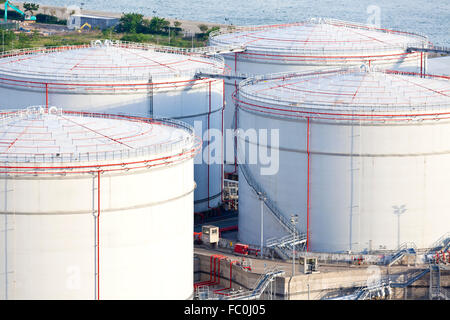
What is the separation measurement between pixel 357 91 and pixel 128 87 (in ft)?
45.1

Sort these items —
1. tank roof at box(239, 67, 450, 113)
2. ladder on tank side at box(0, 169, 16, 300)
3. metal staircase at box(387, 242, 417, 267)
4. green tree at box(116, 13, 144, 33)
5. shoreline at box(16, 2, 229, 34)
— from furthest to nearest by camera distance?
shoreline at box(16, 2, 229, 34) < green tree at box(116, 13, 144, 33) < tank roof at box(239, 67, 450, 113) < metal staircase at box(387, 242, 417, 267) < ladder on tank side at box(0, 169, 16, 300)

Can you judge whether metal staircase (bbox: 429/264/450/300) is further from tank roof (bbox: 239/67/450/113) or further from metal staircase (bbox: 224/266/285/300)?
tank roof (bbox: 239/67/450/113)

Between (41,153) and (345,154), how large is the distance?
17.0 m

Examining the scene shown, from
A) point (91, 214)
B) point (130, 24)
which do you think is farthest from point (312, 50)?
point (130, 24)

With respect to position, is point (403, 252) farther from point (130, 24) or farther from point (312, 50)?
point (130, 24)

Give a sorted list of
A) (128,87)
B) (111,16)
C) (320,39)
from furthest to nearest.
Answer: (111,16), (320,39), (128,87)

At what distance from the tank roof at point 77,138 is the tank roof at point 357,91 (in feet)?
24.8

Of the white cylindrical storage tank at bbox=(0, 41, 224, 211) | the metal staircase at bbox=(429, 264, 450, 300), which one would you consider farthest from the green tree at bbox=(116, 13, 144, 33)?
the metal staircase at bbox=(429, 264, 450, 300)

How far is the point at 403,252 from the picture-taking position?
6097 cm

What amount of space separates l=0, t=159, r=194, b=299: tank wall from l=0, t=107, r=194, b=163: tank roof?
1210mm

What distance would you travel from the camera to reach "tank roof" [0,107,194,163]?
1992 inches

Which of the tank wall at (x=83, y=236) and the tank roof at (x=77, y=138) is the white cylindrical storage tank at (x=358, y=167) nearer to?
the tank roof at (x=77, y=138)

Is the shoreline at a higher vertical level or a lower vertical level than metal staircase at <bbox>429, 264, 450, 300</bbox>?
higher

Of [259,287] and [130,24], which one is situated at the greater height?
[130,24]
